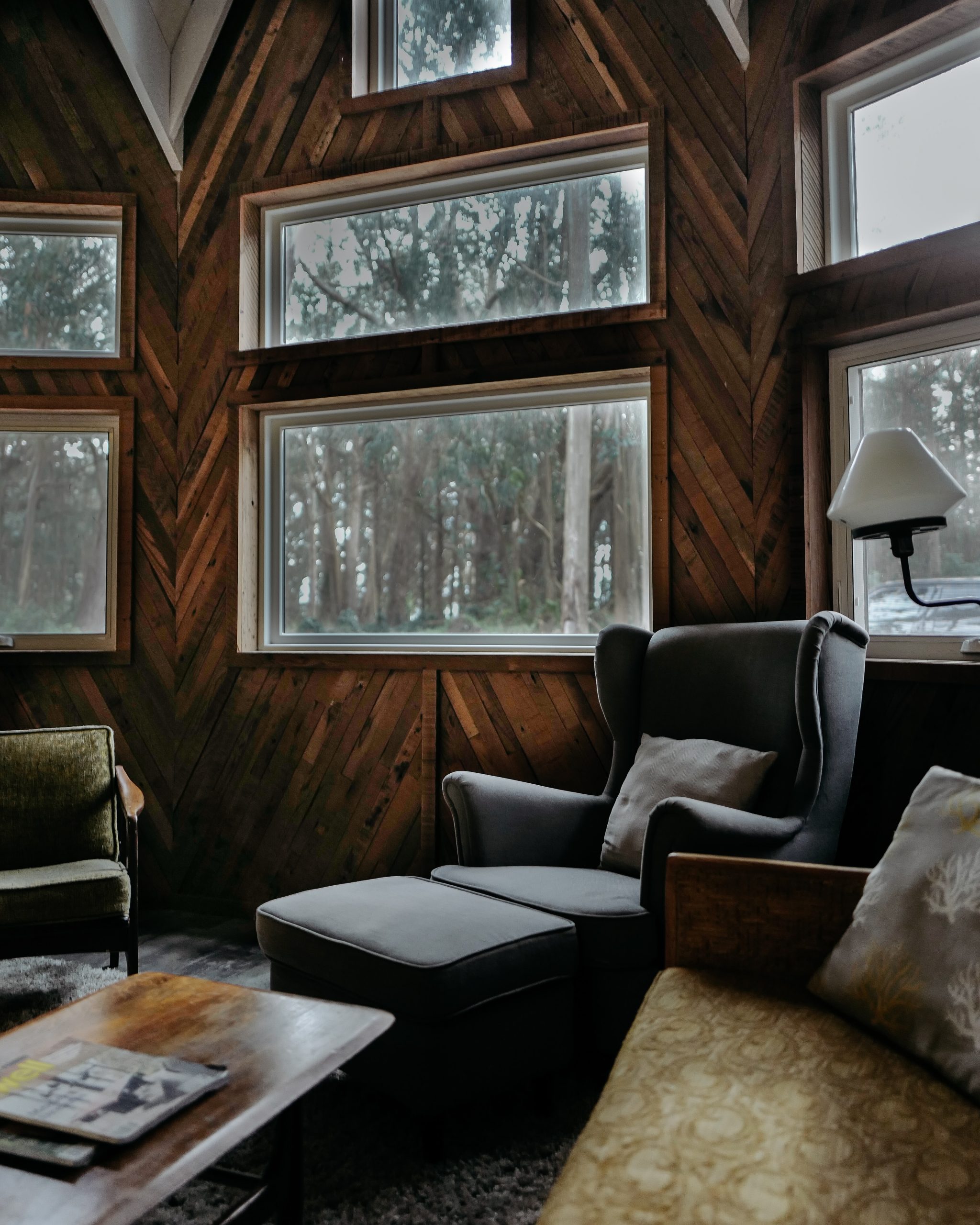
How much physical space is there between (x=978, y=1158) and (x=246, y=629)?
3028 mm

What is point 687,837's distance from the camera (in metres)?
2.03

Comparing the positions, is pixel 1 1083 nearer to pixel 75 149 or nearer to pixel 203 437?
pixel 203 437

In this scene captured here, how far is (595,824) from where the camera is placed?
271cm

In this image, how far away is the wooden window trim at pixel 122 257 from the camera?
3676mm

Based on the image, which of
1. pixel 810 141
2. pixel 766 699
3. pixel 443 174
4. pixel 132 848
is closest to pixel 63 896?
pixel 132 848

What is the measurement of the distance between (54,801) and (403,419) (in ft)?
5.86

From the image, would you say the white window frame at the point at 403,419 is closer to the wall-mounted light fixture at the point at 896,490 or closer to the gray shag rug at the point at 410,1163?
the wall-mounted light fixture at the point at 896,490

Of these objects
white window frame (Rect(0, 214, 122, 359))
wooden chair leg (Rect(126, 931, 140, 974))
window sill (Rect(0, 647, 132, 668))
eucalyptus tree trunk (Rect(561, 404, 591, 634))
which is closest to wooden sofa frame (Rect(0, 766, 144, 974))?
wooden chair leg (Rect(126, 931, 140, 974))

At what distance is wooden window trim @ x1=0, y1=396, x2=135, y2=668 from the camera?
12.0ft

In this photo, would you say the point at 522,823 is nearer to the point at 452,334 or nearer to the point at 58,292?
the point at 452,334

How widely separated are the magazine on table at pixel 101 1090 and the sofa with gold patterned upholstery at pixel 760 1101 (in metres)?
0.54

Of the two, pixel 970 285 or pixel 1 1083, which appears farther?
pixel 970 285

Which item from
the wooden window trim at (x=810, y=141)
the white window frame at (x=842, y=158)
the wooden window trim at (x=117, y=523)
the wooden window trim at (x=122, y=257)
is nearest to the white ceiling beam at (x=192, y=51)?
the wooden window trim at (x=122, y=257)

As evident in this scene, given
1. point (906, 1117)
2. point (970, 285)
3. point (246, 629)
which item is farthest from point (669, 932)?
point (246, 629)
